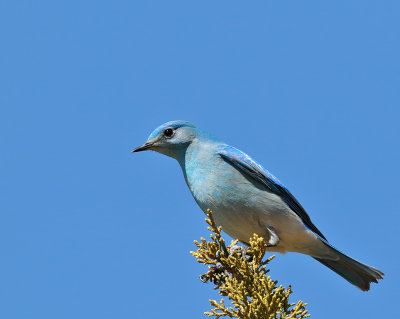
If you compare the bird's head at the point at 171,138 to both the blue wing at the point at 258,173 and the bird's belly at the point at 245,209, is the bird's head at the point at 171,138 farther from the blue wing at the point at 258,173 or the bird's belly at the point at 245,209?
the bird's belly at the point at 245,209

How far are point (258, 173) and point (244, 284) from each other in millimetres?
1859

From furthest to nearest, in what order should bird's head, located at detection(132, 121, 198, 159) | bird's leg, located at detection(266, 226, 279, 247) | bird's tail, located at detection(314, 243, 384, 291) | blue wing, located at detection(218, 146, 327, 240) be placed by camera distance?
bird's head, located at detection(132, 121, 198, 159) → bird's tail, located at detection(314, 243, 384, 291) → blue wing, located at detection(218, 146, 327, 240) → bird's leg, located at detection(266, 226, 279, 247)

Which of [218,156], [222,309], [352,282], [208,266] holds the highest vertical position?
[218,156]

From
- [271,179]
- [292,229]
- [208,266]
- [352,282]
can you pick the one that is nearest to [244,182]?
[271,179]

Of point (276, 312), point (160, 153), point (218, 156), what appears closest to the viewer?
point (276, 312)

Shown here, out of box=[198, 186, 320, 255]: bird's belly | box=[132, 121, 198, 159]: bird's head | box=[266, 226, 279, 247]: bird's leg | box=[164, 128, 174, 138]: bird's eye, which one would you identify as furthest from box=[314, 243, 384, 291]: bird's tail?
box=[164, 128, 174, 138]: bird's eye

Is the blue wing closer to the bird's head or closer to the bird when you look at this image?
the bird

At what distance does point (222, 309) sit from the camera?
5227 millimetres

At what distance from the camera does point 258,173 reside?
23.0 ft

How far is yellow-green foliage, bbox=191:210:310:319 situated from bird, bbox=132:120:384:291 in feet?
2.55

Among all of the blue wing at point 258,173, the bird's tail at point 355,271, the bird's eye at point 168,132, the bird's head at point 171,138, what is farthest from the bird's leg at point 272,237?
the bird's eye at point 168,132

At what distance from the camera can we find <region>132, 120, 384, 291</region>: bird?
22.2 ft

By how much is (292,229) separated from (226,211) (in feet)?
2.90

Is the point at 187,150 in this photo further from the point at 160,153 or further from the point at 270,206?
the point at 270,206
